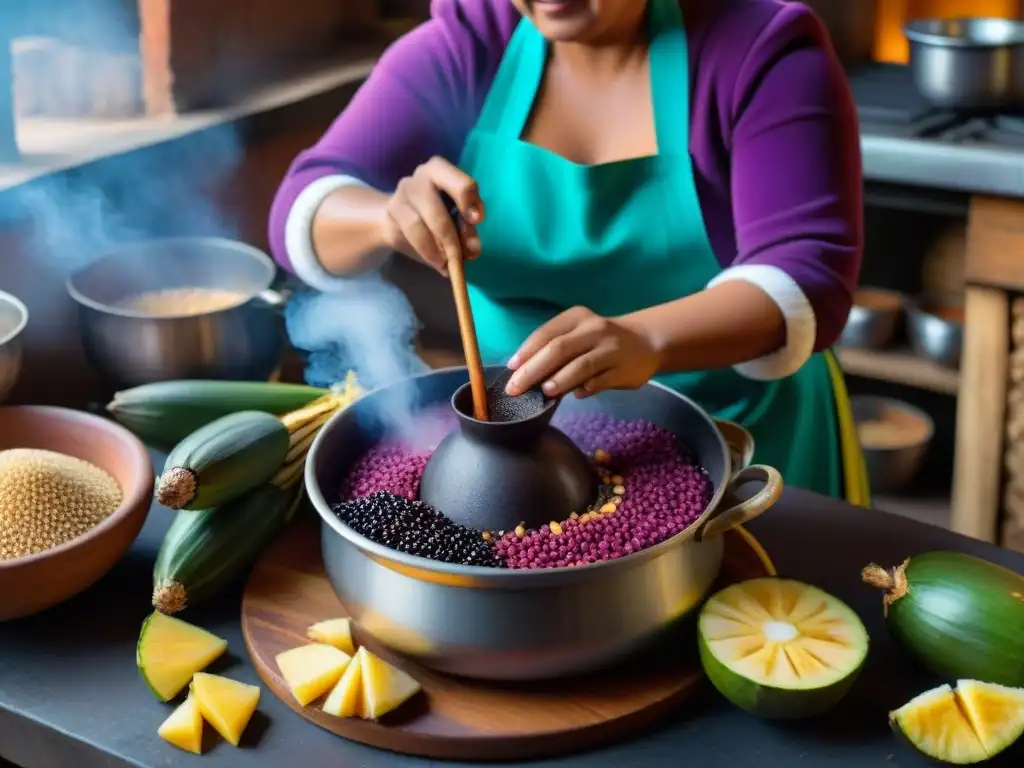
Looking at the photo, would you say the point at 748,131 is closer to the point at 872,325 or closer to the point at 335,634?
the point at 335,634

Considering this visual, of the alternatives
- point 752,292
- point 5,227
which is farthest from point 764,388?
point 5,227

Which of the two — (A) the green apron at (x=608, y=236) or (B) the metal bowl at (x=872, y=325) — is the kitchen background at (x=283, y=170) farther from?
(A) the green apron at (x=608, y=236)

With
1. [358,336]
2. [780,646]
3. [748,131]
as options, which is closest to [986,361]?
[748,131]

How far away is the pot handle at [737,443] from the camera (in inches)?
42.8

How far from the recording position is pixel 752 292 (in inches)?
48.4

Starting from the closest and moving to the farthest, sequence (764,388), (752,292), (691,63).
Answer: (752,292) < (691,63) < (764,388)

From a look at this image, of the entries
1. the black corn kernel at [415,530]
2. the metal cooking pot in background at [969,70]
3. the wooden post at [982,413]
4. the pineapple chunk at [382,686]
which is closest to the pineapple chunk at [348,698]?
the pineapple chunk at [382,686]

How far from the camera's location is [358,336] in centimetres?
136

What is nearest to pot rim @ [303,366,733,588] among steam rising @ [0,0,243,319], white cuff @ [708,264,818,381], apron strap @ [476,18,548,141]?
white cuff @ [708,264,818,381]

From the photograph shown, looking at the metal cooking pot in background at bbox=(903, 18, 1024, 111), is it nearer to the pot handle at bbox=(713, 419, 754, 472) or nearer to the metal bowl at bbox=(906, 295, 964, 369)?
the metal bowl at bbox=(906, 295, 964, 369)

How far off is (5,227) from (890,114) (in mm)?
1717

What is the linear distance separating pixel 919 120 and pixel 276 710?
188 centimetres

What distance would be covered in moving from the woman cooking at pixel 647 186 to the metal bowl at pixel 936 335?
105 centimetres

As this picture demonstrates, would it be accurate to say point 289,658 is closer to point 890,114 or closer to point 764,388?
point 764,388
